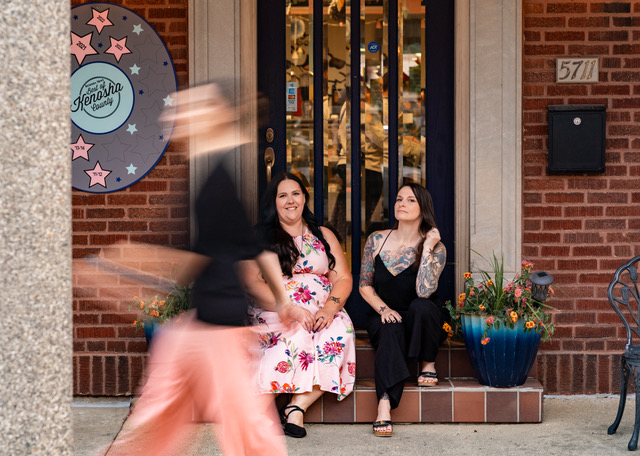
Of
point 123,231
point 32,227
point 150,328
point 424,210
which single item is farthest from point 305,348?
point 32,227

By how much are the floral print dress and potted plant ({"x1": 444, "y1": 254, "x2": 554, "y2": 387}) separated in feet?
2.11

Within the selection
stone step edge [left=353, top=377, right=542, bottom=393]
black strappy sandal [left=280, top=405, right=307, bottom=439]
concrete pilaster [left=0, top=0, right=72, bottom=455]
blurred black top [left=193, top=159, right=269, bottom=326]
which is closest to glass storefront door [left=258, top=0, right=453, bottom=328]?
stone step edge [left=353, top=377, right=542, bottom=393]

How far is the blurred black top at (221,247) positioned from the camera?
2967 millimetres

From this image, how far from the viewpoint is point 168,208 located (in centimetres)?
500

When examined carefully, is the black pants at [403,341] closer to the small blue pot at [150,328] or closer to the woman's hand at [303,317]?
the woman's hand at [303,317]

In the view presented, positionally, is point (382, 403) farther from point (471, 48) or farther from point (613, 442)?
point (471, 48)

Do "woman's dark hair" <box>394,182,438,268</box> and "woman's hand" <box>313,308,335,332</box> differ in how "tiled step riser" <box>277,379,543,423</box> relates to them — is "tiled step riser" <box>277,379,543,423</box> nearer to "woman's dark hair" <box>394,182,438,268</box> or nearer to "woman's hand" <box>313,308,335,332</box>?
"woman's hand" <box>313,308,335,332</box>

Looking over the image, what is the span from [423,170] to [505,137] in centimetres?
62

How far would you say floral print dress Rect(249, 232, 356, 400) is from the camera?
4.34m

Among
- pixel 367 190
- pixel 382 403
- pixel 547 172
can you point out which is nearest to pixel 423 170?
pixel 367 190

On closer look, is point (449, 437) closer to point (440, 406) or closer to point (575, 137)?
point (440, 406)

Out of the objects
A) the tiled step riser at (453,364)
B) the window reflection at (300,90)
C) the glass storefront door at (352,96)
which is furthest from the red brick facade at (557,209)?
the window reflection at (300,90)

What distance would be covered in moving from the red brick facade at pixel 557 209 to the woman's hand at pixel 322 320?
1038 millimetres

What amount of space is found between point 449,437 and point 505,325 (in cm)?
67
